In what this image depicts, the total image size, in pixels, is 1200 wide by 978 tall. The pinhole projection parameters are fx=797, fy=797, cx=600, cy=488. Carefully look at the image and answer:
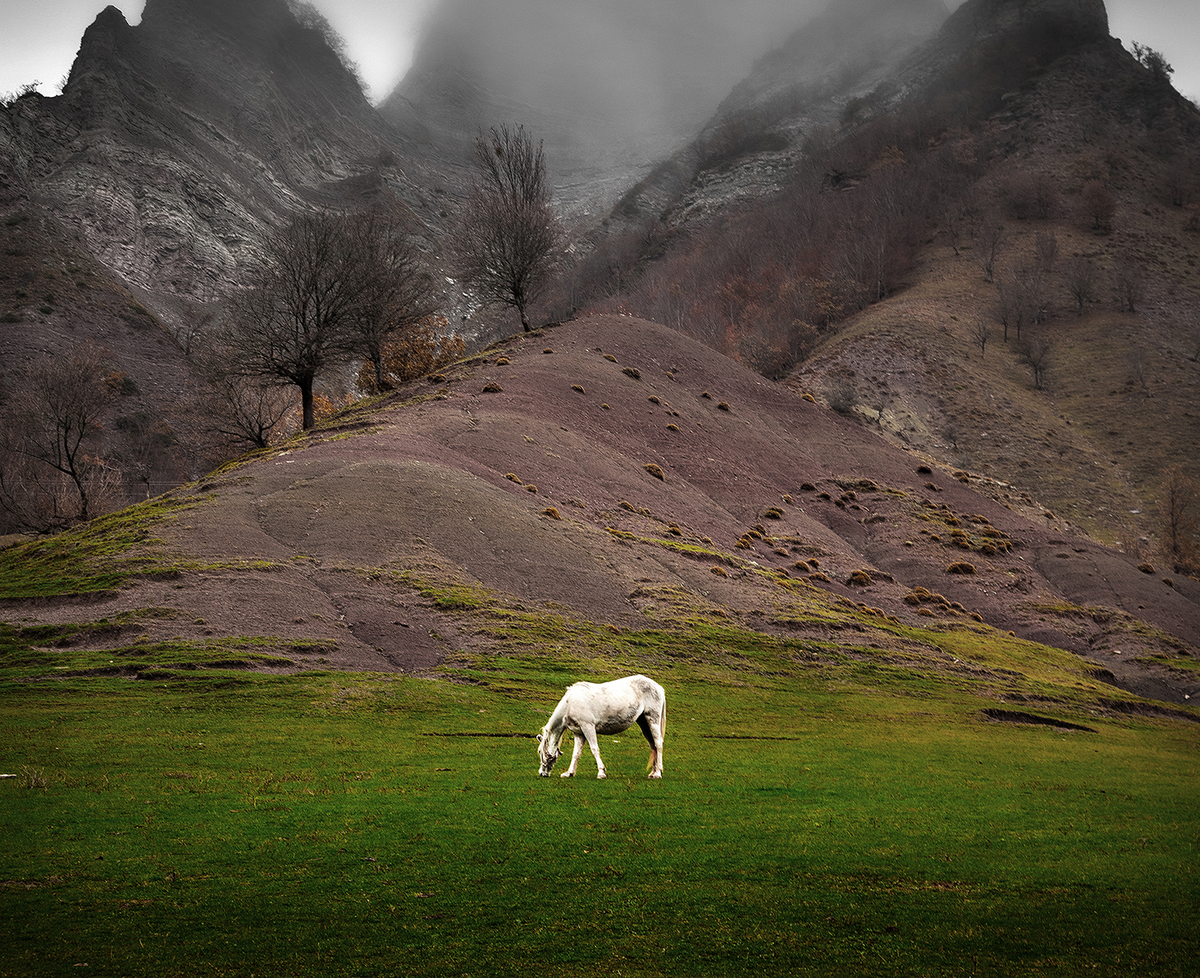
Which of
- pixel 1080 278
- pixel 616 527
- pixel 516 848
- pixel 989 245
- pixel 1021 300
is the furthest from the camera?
pixel 989 245

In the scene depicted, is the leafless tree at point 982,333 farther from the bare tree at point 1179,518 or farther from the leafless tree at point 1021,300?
the bare tree at point 1179,518

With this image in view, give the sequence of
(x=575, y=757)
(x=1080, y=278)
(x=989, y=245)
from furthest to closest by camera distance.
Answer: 1. (x=989, y=245)
2. (x=1080, y=278)
3. (x=575, y=757)

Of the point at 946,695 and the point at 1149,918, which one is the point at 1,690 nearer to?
the point at 1149,918

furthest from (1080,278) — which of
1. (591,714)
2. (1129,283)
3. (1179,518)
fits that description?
(591,714)

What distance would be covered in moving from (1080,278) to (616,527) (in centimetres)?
11065

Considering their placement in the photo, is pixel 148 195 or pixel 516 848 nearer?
pixel 516 848

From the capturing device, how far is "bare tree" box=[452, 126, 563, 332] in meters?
76.4

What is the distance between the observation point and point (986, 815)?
15859 millimetres

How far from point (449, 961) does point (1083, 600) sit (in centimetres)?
6097

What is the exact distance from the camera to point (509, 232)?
76.2 m

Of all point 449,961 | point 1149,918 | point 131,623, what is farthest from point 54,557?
point 1149,918

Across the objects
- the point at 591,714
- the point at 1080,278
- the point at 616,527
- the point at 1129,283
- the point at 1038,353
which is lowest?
Answer: the point at 591,714

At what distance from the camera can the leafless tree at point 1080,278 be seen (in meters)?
122

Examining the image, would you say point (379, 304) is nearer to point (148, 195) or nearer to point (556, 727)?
point (556, 727)
